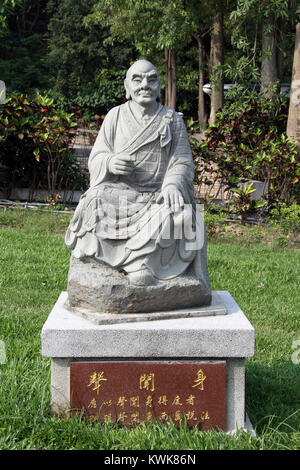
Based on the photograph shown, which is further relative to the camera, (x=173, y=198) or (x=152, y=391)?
(x=173, y=198)

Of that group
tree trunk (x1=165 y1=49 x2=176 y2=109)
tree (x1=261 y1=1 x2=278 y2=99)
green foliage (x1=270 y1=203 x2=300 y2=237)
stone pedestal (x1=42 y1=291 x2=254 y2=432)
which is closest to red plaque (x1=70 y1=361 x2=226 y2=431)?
stone pedestal (x1=42 y1=291 x2=254 y2=432)

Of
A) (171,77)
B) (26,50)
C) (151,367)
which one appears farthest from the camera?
→ (26,50)

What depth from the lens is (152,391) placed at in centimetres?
331

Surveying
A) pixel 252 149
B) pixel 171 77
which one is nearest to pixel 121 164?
pixel 252 149

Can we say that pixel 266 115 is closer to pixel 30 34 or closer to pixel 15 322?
pixel 15 322

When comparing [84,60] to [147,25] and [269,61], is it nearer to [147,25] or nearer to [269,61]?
[147,25]

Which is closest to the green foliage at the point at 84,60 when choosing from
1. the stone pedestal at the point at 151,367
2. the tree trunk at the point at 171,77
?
the tree trunk at the point at 171,77

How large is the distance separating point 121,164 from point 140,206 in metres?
0.28

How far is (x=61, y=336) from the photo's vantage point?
3271 millimetres

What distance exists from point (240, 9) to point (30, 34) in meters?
20.2

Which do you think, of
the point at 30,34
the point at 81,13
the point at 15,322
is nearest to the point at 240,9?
the point at 15,322

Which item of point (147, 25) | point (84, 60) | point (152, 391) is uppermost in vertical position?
point (147, 25)

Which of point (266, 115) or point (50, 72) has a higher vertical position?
point (50, 72)

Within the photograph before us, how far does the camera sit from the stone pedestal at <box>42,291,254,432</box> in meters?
3.27
